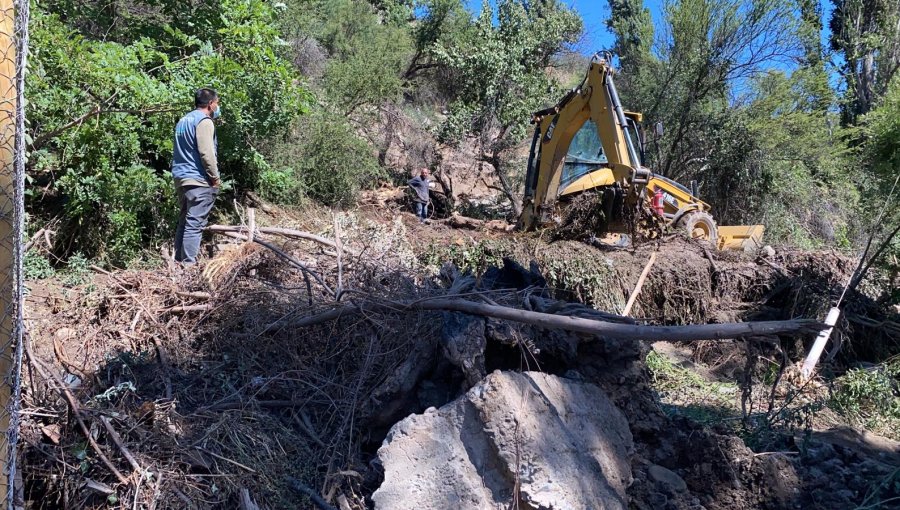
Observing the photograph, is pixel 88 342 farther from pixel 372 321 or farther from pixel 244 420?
pixel 372 321

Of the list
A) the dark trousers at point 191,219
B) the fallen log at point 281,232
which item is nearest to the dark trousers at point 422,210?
the fallen log at point 281,232

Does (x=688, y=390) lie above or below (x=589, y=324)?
below

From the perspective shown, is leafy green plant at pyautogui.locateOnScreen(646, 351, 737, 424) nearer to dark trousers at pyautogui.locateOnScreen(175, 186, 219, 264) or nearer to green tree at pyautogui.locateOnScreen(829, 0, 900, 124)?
dark trousers at pyautogui.locateOnScreen(175, 186, 219, 264)

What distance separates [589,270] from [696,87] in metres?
10.1

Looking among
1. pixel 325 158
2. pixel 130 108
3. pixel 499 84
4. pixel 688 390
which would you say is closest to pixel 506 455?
pixel 688 390

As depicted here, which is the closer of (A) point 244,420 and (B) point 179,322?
(A) point 244,420

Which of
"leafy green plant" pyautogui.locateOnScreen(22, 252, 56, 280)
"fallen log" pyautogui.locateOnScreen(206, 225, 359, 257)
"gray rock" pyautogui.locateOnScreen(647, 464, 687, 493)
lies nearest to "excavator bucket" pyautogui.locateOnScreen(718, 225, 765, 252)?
"fallen log" pyautogui.locateOnScreen(206, 225, 359, 257)

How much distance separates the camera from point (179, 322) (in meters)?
4.73

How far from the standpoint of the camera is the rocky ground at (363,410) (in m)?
3.29

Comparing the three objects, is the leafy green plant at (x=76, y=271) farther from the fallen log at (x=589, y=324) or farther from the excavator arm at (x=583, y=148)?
the excavator arm at (x=583, y=148)

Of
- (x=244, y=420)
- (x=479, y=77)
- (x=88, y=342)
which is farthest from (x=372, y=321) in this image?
(x=479, y=77)

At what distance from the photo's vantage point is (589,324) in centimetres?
355

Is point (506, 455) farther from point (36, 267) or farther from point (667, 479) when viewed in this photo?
point (36, 267)

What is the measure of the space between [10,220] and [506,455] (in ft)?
7.48
